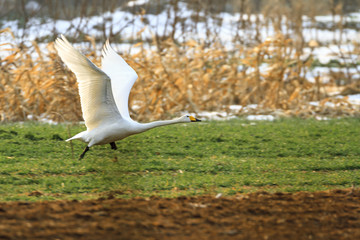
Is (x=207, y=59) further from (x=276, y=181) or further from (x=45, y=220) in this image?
(x=45, y=220)

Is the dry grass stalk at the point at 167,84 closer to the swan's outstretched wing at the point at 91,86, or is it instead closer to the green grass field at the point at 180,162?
the green grass field at the point at 180,162

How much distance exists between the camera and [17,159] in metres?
7.72

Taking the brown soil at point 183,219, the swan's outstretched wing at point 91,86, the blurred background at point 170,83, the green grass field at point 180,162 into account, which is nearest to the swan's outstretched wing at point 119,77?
the swan's outstretched wing at point 91,86

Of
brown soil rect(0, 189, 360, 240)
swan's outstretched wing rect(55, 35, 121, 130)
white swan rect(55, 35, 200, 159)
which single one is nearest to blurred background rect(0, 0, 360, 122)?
white swan rect(55, 35, 200, 159)

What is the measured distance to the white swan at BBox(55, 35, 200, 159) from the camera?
21.4 ft

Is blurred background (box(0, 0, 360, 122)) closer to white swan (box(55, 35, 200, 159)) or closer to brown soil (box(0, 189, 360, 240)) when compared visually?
white swan (box(55, 35, 200, 159))

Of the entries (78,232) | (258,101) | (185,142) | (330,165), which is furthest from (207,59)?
(78,232)

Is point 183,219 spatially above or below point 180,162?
above

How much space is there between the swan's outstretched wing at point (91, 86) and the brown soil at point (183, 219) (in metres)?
1.99

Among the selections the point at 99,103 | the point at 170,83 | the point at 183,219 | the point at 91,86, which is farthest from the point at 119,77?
the point at 170,83

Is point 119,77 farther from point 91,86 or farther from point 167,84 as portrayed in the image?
point 167,84

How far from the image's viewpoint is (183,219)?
461 centimetres

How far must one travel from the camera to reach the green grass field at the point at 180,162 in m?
6.50

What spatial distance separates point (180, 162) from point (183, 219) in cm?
348
